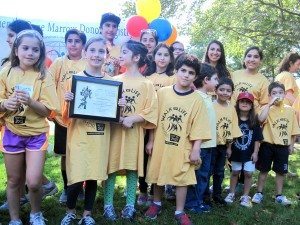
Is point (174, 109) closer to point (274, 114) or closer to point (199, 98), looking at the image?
point (199, 98)

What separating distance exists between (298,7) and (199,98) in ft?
43.7

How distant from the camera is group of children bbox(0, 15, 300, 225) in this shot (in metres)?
3.85

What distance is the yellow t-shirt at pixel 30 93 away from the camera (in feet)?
12.5

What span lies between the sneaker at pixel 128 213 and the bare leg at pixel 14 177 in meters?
1.19

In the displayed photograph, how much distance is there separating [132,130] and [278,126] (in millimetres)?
2283

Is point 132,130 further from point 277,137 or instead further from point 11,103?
point 277,137

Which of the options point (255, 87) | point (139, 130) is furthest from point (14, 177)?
point (255, 87)

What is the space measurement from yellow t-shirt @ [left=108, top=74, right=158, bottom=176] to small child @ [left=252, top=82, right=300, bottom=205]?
1.87 m

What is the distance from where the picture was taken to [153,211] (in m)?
4.68

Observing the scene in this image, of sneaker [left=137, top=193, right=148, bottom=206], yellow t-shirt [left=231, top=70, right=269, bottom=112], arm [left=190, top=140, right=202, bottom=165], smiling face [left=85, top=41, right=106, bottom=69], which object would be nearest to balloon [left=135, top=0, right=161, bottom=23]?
yellow t-shirt [left=231, top=70, right=269, bottom=112]

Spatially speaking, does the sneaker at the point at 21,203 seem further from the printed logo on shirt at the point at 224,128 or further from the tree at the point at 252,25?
the tree at the point at 252,25

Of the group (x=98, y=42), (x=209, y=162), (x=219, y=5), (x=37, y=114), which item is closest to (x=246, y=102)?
(x=209, y=162)

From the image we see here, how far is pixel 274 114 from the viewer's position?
18.1ft

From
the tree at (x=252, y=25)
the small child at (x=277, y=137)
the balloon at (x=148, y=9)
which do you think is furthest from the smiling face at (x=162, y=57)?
the tree at (x=252, y=25)
